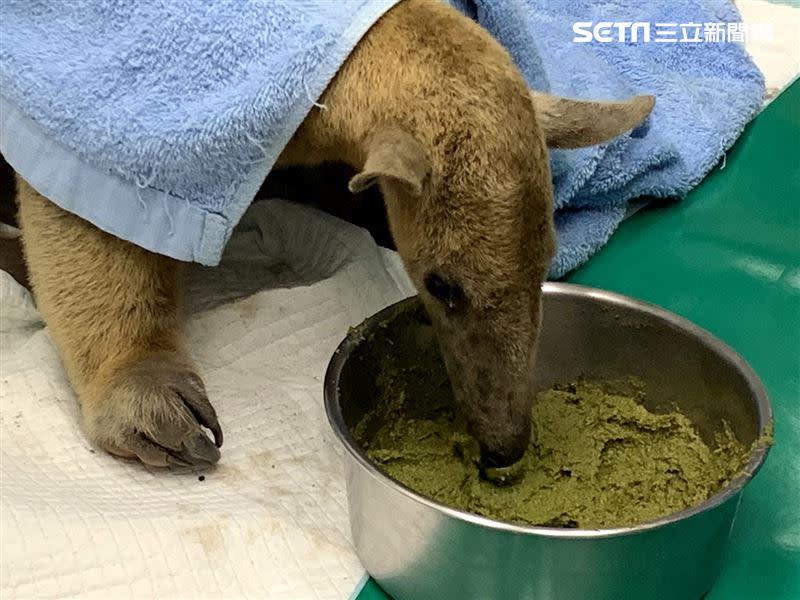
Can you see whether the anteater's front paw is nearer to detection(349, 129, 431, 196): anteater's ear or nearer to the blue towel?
the blue towel

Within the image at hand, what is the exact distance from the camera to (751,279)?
1747 mm

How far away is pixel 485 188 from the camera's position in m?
1.14

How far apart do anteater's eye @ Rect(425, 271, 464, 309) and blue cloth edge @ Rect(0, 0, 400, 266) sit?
9.0 inches

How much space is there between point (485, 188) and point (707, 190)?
944mm

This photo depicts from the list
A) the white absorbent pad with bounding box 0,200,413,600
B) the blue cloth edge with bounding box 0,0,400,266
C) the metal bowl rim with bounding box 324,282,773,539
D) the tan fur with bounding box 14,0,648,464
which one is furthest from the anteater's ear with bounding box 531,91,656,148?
the white absorbent pad with bounding box 0,200,413,600

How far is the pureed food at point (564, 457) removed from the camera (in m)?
1.24

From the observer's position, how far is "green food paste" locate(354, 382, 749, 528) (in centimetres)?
124

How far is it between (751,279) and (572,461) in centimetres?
60

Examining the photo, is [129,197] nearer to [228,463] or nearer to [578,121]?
[228,463]

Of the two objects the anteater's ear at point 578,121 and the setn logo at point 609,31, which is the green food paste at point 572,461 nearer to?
the anteater's ear at point 578,121

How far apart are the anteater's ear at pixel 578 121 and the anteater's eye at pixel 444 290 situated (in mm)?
231

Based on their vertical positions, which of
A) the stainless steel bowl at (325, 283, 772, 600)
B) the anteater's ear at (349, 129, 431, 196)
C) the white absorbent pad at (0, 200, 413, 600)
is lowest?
the white absorbent pad at (0, 200, 413, 600)

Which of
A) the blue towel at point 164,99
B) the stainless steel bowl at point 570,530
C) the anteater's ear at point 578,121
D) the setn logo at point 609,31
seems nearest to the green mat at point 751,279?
the stainless steel bowl at point 570,530

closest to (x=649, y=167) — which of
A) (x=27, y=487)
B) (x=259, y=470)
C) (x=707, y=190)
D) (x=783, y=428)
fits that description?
(x=707, y=190)
